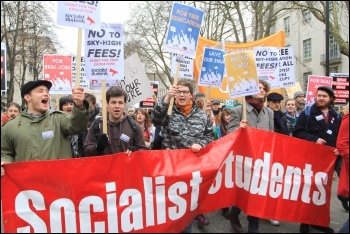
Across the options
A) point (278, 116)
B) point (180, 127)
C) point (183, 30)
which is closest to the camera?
point (180, 127)

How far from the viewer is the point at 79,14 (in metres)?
3.85

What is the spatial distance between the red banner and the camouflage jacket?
262mm

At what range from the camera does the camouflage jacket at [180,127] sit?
445cm

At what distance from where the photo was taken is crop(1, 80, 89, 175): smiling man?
3732 millimetres

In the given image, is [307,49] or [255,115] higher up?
[307,49]

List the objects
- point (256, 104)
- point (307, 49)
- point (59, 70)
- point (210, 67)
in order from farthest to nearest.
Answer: point (307, 49)
point (59, 70)
point (210, 67)
point (256, 104)

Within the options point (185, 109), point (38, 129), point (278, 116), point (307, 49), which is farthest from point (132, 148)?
point (307, 49)

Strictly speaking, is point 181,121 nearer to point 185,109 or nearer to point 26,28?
point 185,109

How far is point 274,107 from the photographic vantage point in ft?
19.0

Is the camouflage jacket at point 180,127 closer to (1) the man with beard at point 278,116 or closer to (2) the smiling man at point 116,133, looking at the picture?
(2) the smiling man at point 116,133

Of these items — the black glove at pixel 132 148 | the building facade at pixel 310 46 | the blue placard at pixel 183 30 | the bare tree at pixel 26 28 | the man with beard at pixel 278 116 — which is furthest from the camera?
the building facade at pixel 310 46

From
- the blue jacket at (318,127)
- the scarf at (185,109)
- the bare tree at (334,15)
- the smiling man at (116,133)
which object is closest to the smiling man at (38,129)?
the smiling man at (116,133)

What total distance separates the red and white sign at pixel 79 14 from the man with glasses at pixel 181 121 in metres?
1.10

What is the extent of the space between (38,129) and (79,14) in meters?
1.18
